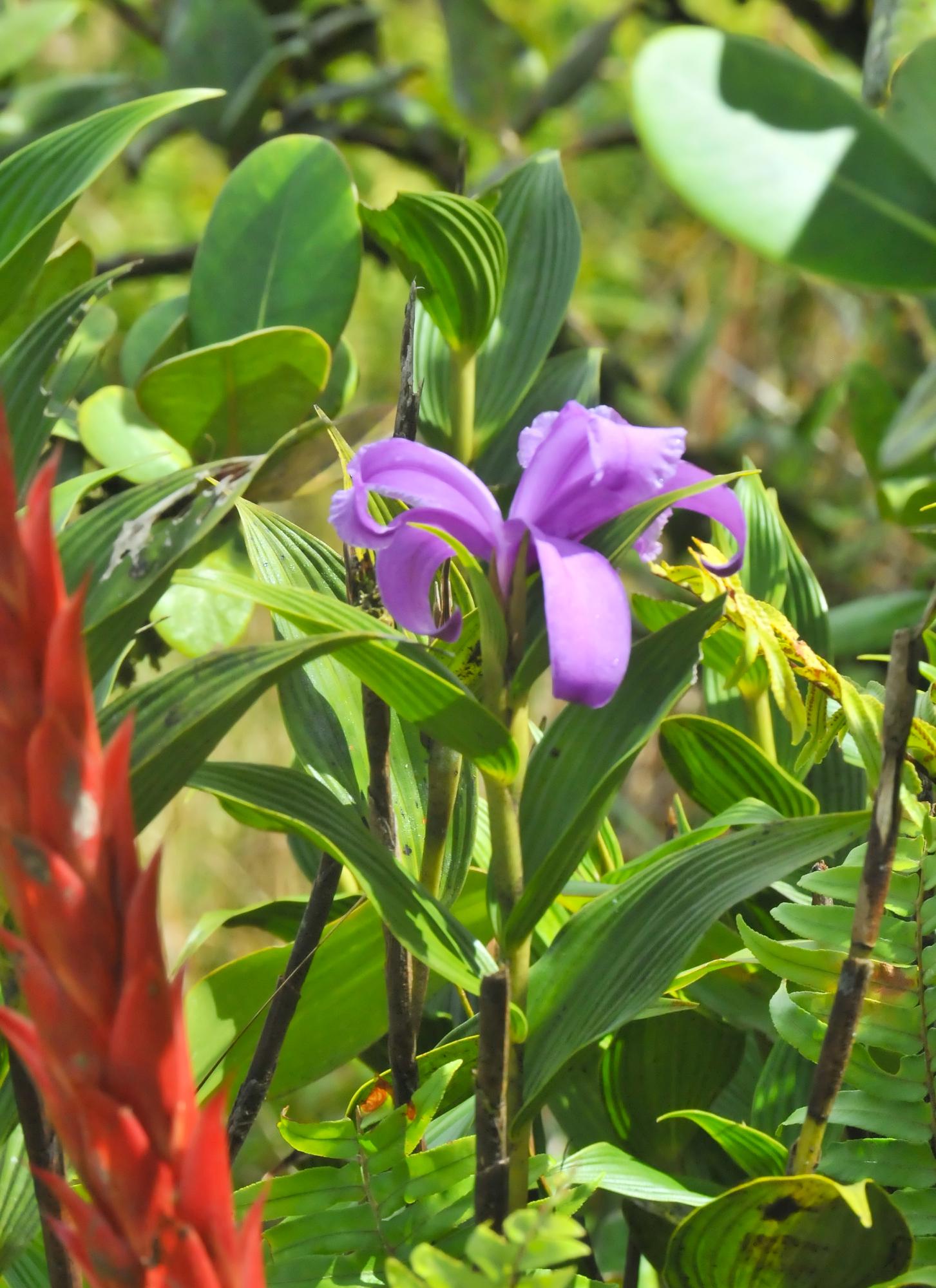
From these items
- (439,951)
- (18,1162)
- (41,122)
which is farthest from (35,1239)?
(41,122)

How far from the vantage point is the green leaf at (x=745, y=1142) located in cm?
35

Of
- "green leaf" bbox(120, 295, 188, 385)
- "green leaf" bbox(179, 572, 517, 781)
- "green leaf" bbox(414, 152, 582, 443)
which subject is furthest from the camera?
"green leaf" bbox(120, 295, 188, 385)

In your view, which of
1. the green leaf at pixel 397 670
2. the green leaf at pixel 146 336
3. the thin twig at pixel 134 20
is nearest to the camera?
the green leaf at pixel 397 670

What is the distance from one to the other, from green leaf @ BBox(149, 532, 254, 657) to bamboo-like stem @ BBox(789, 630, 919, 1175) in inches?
12.3

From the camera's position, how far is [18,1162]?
35 cm

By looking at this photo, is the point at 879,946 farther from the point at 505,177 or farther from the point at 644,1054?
the point at 505,177

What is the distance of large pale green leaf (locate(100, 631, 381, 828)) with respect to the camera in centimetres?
25

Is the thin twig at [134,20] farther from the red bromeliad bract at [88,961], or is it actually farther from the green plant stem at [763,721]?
the red bromeliad bract at [88,961]

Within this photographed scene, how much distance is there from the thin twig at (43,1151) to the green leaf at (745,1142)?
6.2 inches

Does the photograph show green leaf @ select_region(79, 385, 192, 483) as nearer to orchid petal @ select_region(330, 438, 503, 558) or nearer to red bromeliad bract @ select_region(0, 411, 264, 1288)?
orchid petal @ select_region(330, 438, 503, 558)

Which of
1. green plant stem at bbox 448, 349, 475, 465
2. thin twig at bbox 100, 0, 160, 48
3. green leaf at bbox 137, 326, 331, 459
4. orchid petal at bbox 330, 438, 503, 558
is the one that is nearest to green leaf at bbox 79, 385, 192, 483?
green leaf at bbox 137, 326, 331, 459

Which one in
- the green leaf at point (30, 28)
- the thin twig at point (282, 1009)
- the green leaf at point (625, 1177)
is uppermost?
the green leaf at point (30, 28)

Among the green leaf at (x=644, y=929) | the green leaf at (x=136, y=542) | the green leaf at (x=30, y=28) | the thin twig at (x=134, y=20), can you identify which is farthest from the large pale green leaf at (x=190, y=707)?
the thin twig at (x=134, y=20)

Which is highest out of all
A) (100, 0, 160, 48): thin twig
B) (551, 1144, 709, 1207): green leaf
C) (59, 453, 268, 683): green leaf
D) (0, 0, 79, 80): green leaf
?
(0, 0, 79, 80): green leaf
